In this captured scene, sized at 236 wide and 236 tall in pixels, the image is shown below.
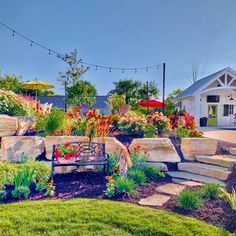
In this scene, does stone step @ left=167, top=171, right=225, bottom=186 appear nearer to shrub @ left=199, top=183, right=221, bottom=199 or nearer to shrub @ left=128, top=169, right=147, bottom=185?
shrub @ left=199, top=183, right=221, bottom=199

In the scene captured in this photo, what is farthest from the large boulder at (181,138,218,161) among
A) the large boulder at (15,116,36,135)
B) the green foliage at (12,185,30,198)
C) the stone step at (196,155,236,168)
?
the large boulder at (15,116,36,135)

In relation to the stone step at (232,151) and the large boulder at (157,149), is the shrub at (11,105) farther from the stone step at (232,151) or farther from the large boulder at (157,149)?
the stone step at (232,151)

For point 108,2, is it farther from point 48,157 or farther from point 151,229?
point 151,229

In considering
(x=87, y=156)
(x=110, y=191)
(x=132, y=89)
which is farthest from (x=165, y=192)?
(x=132, y=89)

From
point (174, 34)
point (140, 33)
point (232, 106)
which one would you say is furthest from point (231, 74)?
point (140, 33)

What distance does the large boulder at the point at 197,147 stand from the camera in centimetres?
516

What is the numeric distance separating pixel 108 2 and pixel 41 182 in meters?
7.48

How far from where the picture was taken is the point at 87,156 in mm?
4215

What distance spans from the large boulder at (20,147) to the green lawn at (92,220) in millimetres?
2013

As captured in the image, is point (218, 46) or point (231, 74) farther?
point (231, 74)

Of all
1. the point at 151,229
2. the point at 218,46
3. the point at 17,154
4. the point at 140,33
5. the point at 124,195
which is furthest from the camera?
the point at 218,46

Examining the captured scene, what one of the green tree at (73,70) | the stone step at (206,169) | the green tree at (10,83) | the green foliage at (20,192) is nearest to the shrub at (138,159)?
the stone step at (206,169)

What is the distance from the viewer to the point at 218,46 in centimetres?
1154

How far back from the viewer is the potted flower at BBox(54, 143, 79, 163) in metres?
4.08
